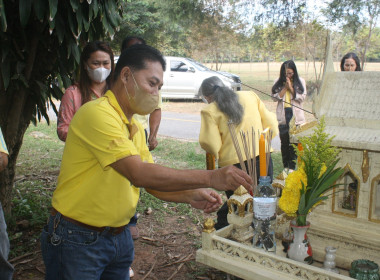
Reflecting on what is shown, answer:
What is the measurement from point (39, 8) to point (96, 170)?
6.76 feet

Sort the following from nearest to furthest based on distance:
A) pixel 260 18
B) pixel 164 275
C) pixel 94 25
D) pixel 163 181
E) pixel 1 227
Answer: pixel 163 181, pixel 1 227, pixel 164 275, pixel 94 25, pixel 260 18

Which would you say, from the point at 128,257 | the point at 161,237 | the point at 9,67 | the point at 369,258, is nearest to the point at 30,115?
the point at 9,67

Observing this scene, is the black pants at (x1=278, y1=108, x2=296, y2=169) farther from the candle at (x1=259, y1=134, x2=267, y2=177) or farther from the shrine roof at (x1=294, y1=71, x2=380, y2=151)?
the candle at (x1=259, y1=134, x2=267, y2=177)

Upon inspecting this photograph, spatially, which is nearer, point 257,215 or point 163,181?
point 163,181

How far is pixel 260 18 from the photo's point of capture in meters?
8.30

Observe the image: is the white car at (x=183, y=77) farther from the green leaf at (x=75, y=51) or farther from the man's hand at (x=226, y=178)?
the man's hand at (x=226, y=178)

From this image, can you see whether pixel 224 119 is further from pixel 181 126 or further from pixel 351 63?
pixel 181 126

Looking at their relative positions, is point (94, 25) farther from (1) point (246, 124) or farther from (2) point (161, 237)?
(2) point (161, 237)

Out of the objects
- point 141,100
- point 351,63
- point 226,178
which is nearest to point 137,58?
point 141,100

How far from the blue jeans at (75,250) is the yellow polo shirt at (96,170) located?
0.21 feet

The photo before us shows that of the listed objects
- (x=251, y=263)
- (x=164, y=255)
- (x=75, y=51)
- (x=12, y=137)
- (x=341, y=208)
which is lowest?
(x=164, y=255)

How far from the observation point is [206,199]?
1.95 meters

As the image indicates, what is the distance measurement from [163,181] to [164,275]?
2.02m

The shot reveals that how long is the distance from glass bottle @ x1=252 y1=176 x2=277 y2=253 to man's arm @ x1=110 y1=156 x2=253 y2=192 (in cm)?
75
